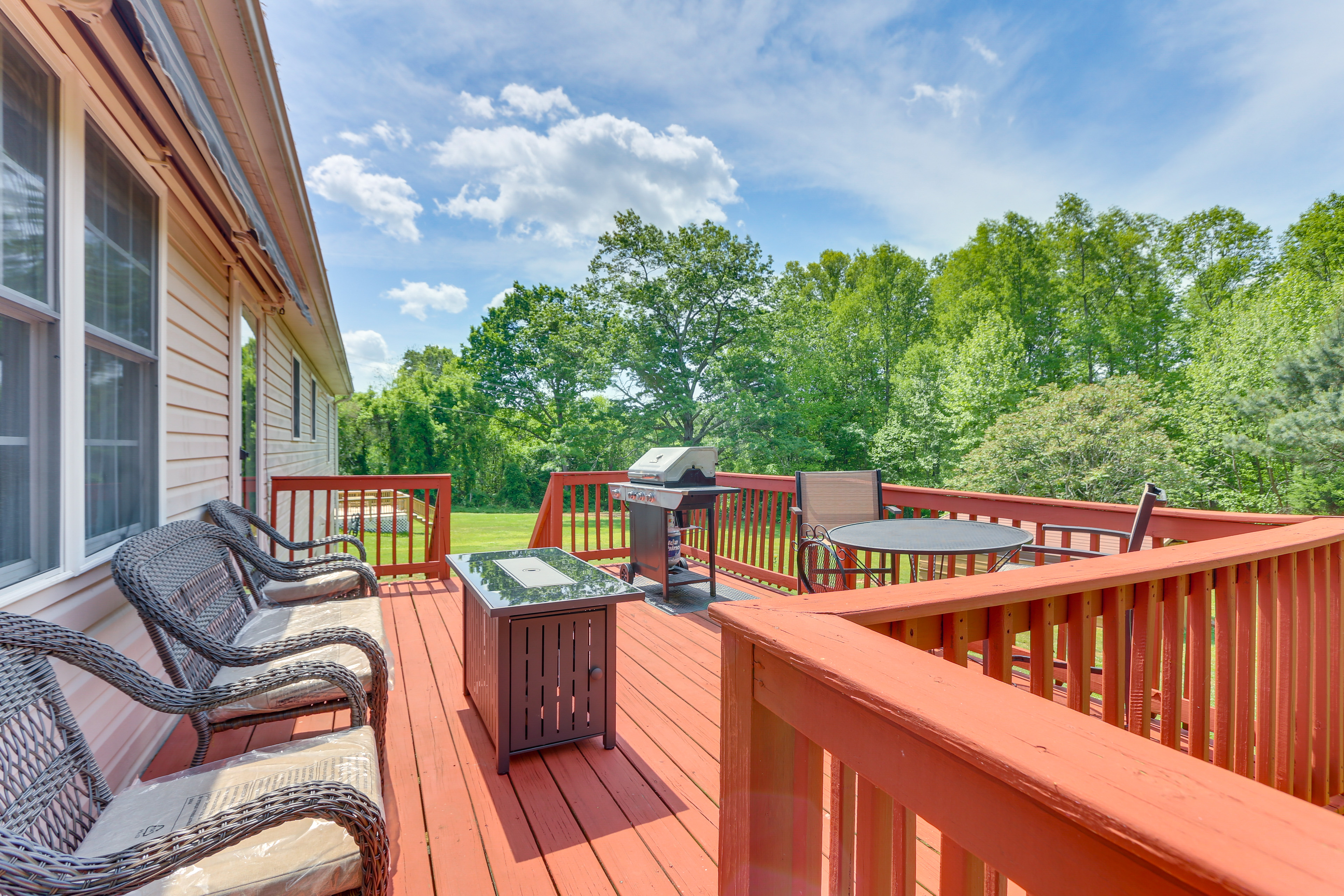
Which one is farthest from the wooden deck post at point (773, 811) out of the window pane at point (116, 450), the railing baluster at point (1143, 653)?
the window pane at point (116, 450)

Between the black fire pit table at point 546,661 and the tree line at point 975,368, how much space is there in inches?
552

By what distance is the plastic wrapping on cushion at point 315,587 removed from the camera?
3117 millimetres

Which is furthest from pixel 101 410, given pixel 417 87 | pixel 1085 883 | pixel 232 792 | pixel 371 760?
pixel 417 87

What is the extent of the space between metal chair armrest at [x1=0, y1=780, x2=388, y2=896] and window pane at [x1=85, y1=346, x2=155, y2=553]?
1353mm

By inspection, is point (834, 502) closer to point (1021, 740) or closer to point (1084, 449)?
point (1021, 740)

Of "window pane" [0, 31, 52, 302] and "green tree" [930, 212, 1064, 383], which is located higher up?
"green tree" [930, 212, 1064, 383]

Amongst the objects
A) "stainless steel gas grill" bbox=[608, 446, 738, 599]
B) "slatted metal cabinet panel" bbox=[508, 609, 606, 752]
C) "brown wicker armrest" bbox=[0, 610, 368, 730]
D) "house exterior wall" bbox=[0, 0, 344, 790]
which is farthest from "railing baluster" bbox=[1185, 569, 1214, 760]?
"house exterior wall" bbox=[0, 0, 344, 790]

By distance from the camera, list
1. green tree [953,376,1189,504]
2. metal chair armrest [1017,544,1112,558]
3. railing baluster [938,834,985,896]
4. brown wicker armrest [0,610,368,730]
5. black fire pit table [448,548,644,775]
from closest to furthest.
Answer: railing baluster [938,834,985,896] → brown wicker armrest [0,610,368,730] → black fire pit table [448,548,644,775] → metal chair armrest [1017,544,1112,558] → green tree [953,376,1189,504]

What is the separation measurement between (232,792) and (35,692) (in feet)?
1.51

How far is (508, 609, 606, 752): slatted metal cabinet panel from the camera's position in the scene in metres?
2.29

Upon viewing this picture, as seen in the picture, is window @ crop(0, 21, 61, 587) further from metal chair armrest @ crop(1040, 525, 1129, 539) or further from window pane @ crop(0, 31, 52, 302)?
metal chair armrest @ crop(1040, 525, 1129, 539)

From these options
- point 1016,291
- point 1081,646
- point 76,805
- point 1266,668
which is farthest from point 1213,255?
point 76,805

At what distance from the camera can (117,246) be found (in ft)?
6.95

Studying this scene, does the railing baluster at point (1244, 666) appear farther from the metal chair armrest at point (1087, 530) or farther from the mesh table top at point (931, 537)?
the metal chair armrest at point (1087, 530)
